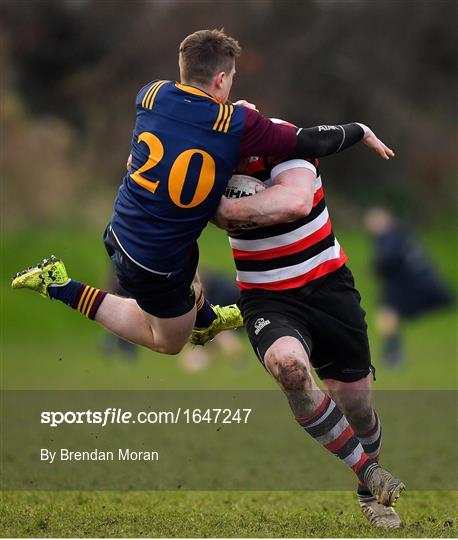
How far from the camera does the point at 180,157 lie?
539cm

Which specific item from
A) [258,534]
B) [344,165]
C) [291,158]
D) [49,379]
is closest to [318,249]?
[291,158]

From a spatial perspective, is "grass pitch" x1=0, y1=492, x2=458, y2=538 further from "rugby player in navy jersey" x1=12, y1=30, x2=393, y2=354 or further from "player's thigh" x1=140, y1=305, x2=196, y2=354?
"rugby player in navy jersey" x1=12, y1=30, x2=393, y2=354

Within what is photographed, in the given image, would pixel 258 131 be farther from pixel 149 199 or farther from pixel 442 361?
pixel 442 361

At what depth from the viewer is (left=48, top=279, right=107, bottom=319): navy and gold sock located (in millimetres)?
6188

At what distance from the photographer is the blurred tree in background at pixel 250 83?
21297 mm

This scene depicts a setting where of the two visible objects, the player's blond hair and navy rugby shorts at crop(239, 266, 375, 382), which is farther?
navy rugby shorts at crop(239, 266, 375, 382)

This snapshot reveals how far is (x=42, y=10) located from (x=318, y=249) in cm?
2001

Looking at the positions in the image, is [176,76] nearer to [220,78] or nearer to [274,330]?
[220,78]

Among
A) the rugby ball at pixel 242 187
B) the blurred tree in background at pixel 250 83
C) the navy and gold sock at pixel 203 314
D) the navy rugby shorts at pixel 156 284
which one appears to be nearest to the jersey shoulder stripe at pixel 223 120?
the rugby ball at pixel 242 187

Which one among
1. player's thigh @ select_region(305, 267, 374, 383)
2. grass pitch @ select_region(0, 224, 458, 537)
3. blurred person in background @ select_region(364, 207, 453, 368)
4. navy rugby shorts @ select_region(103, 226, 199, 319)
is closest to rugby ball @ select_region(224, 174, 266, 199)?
navy rugby shorts @ select_region(103, 226, 199, 319)

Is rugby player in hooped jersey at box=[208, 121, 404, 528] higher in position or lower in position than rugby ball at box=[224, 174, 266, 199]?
lower

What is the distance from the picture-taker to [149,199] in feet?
18.1

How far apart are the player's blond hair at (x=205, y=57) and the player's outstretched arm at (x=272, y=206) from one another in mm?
608

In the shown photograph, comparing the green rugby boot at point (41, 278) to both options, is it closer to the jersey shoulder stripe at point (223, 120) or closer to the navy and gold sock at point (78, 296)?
the navy and gold sock at point (78, 296)
